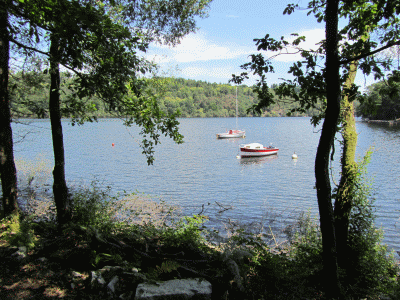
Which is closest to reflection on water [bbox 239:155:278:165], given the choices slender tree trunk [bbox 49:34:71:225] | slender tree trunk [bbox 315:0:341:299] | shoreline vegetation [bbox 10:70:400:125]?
shoreline vegetation [bbox 10:70:400:125]

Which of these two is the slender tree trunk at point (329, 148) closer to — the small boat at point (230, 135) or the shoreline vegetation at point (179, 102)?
the shoreline vegetation at point (179, 102)

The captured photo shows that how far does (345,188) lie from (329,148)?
9.35 feet

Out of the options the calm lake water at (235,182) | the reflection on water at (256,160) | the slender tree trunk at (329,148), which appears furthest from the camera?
the reflection on water at (256,160)

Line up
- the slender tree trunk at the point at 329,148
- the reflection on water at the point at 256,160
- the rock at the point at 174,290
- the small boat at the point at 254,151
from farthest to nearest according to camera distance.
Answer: the small boat at the point at 254,151 → the reflection on water at the point at 256,160 → the slender tree trunk at the point at 329,148 → the rock at the point at 174,290

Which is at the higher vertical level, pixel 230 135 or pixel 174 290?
pixel 174 290

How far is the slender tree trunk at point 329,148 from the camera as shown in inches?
147

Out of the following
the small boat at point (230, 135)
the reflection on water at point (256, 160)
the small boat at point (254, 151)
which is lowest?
the reflection on water at point (256, 160)

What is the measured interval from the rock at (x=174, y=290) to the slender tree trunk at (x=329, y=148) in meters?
1.81

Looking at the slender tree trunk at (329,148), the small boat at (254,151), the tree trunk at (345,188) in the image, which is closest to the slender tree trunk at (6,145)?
the slender tree trunk at (329,148)

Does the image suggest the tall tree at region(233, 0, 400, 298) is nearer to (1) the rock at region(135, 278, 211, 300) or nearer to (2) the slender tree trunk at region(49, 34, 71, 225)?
(1) the rock at region(135, 278, 211, 300)

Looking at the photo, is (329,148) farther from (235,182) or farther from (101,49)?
(235,182)

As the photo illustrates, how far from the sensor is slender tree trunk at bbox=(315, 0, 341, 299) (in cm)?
372

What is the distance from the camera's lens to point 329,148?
3910mm

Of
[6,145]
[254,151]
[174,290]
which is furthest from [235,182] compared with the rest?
[174,290]
